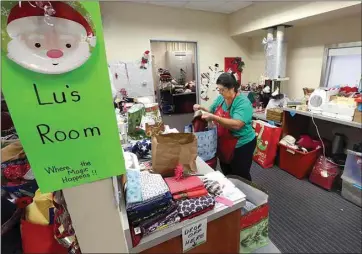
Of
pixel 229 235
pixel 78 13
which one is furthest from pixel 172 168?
pixel 78 13

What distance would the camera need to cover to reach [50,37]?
0.39m

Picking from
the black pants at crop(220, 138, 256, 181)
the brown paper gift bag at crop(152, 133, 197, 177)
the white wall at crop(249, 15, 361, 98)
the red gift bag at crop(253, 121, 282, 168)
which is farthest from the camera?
the red gift bag at crop(253, 121, 282, 168)

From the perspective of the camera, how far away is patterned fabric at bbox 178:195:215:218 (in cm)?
77

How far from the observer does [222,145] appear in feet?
5.32

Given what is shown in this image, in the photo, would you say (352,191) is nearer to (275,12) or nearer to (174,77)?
(275,12)

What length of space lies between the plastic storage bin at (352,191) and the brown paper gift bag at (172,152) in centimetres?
188

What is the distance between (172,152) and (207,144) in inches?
23.9

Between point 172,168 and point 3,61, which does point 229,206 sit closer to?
point 172,168

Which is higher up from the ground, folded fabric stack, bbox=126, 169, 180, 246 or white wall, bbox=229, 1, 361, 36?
white wall, bbox=229, 1, 361, 36

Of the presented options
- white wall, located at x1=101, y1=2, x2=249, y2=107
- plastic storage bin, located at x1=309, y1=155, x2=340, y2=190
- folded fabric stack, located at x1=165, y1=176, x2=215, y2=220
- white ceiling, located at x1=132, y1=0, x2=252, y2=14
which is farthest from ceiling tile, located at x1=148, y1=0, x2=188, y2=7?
folded fabric stack, located at x1=165, y1=176, x2=215, y2=220

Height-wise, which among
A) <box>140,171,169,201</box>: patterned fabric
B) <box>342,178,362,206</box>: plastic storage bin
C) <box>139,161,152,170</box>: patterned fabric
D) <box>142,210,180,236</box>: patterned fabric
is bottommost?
<box>342,178,362,206</box>: plastic storage bin

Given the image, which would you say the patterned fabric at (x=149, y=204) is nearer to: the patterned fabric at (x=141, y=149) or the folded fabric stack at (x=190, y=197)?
the folded fabric stack at (x=190, y=197)

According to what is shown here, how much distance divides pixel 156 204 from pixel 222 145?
99 centimetres

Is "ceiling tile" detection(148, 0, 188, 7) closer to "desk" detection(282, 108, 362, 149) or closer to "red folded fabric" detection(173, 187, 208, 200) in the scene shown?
"desk" detection(282, 108, 362, 149)
